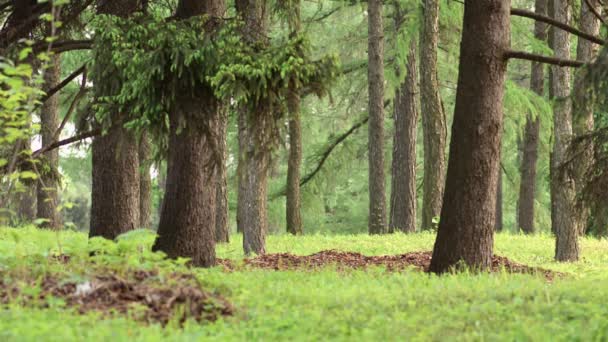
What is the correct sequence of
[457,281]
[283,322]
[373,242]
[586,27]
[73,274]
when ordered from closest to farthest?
[283,322] < [73,274] < [457,281] < [586,27] < [373,242]

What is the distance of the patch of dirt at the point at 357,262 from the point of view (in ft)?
39.3

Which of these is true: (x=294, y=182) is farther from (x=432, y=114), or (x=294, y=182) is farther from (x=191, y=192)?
(x=191, y=192)

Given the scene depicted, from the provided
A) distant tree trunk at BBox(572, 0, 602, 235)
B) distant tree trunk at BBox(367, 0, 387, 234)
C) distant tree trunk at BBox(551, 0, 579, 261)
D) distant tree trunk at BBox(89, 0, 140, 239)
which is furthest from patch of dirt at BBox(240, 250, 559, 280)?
distant tree trunk at BBox(367, 0, 387, 234)

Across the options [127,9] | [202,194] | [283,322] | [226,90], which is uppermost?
[127,9]

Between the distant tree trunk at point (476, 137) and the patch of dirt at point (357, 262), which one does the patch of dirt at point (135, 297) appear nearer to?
the patch of dirt at point (357, 262)

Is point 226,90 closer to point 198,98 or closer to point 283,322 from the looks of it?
point 198,98

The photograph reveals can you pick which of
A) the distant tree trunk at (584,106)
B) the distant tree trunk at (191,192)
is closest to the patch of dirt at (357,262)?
the distant tree trunk at (191,192)

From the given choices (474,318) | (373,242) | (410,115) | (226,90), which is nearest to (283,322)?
(474,318)

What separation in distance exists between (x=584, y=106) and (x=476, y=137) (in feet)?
4.98

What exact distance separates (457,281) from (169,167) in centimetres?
454

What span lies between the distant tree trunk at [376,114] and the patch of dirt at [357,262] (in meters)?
7.51

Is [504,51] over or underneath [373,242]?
over

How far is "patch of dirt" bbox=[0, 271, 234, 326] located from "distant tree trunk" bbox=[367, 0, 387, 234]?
45.9 feet

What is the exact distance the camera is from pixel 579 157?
42.2 feet
